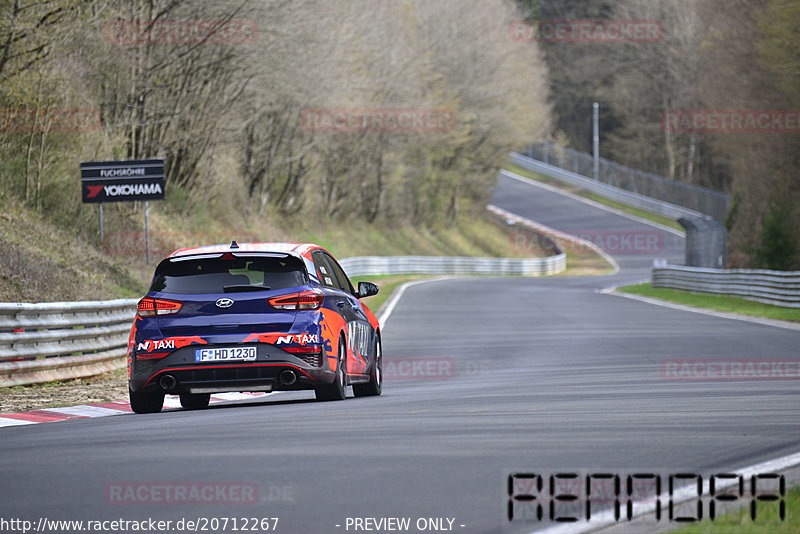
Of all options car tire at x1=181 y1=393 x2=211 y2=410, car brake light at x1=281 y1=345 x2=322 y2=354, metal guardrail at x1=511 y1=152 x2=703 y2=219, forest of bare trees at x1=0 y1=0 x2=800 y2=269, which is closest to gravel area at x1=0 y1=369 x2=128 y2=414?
car tire at x1=181 y1=393 x2=211 y2=410

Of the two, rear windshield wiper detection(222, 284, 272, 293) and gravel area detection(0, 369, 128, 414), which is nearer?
rear windshield wiper detection(222, 284, 272, 293)

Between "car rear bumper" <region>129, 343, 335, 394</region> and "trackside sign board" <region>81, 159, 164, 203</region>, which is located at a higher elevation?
"trackside sign board" <region>81, 159, 164, 203</region>

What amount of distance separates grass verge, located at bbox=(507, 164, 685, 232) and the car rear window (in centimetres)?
8294

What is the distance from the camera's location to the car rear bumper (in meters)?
11.4

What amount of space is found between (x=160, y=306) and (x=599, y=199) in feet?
322

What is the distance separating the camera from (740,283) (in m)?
38.5

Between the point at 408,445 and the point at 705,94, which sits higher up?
the point at 705,94

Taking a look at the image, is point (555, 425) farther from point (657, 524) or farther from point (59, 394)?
point (59, 394)

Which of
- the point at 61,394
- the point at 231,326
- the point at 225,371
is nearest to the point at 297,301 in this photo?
the point at 231,326

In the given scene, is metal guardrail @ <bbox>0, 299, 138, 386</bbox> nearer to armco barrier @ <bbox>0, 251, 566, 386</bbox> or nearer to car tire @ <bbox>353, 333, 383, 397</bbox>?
armco barrier @ <bbox>0, 251, 566, 386</bbox>

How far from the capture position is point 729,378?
15.3 meters

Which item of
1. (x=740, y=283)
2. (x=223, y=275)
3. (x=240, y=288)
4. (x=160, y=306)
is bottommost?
(x=740, y=283)

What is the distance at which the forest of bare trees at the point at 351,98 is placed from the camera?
31953 mm

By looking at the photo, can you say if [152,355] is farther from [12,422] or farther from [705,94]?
[705,94]
